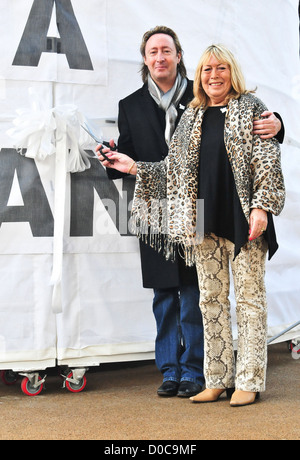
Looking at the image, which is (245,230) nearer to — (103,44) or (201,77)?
(201,77)

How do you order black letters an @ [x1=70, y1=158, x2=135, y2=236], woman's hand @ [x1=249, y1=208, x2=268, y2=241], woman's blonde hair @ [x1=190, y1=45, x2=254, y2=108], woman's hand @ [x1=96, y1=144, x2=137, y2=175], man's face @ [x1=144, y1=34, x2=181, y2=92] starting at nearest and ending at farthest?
1. woman's hand @ [x1=249, y1=208, x2=268, y2=241]
2. woman's blonde hair @ [x1=190, y1=45, x2=254, y2=108]
3. woman's hand @ [x1=96, y1=144, x2=137, y2=175]
4. man's face @ [x1=144, y1=34, x2=181, y2=92]
5. black letters an @ [x1=70, y1=158, x2=135, y2=236]

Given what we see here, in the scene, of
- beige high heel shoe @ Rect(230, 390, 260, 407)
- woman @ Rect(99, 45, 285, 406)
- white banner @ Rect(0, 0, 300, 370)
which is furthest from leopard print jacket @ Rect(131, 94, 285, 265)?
beige high heel shoe @ Rect(230, 390, 260, 407)

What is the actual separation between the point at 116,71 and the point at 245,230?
3.24 ft

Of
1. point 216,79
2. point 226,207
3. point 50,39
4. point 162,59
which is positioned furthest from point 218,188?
point 50,39

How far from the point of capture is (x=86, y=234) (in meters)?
2.69

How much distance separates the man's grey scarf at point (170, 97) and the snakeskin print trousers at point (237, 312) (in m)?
0.52

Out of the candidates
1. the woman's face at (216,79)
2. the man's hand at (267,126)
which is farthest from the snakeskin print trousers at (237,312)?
the woman's face at (216,79)

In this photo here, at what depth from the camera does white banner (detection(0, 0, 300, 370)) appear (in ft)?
8.59

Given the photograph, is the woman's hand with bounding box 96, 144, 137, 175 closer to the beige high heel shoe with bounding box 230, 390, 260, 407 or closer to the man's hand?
the man's hand

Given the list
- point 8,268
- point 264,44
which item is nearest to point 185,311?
point 8,268

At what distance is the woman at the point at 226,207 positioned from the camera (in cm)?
221

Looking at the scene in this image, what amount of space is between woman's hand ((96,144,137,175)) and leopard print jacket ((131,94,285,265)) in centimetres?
4

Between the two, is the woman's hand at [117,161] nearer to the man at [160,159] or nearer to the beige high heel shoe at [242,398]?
the man at [160,159]
